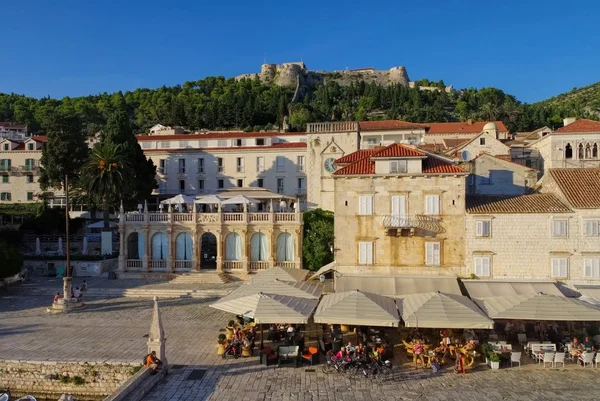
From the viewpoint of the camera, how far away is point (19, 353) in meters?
19.4

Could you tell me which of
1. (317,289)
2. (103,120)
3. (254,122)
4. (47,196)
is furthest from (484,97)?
(317,289)

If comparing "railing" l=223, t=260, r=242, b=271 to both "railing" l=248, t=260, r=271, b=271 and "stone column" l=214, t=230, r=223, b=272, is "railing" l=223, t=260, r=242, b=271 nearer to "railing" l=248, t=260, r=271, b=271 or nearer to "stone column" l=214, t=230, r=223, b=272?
"stone column" l=214, t=230, r=223, b=272

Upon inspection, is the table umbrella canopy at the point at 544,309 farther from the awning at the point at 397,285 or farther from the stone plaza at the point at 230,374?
the awning at the point at 397,285

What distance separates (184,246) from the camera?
3697 centimetres

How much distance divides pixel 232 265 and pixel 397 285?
56.7ft

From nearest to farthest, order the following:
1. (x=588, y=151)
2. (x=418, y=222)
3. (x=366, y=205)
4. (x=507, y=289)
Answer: (x=507, y=289) → (x=418, y=222) → (x=366, y=205) → (x=588, y=151)

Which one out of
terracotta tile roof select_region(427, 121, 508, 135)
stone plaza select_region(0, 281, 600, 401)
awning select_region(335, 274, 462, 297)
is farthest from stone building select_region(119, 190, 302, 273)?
terracotta tile roof select_region(427, 121, 508, 135)

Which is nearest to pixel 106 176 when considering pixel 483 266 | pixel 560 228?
pixel 483 266

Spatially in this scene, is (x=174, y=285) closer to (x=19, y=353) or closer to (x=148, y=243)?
(x=148, y=243)

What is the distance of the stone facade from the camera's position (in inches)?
1057

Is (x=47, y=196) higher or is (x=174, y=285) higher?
(x=47, y=196)

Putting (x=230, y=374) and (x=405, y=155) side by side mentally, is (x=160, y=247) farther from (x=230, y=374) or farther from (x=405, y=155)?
(x=230, y=374)

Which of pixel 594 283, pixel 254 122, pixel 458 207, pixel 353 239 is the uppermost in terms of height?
pixel 254 122

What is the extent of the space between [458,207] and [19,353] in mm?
23321
